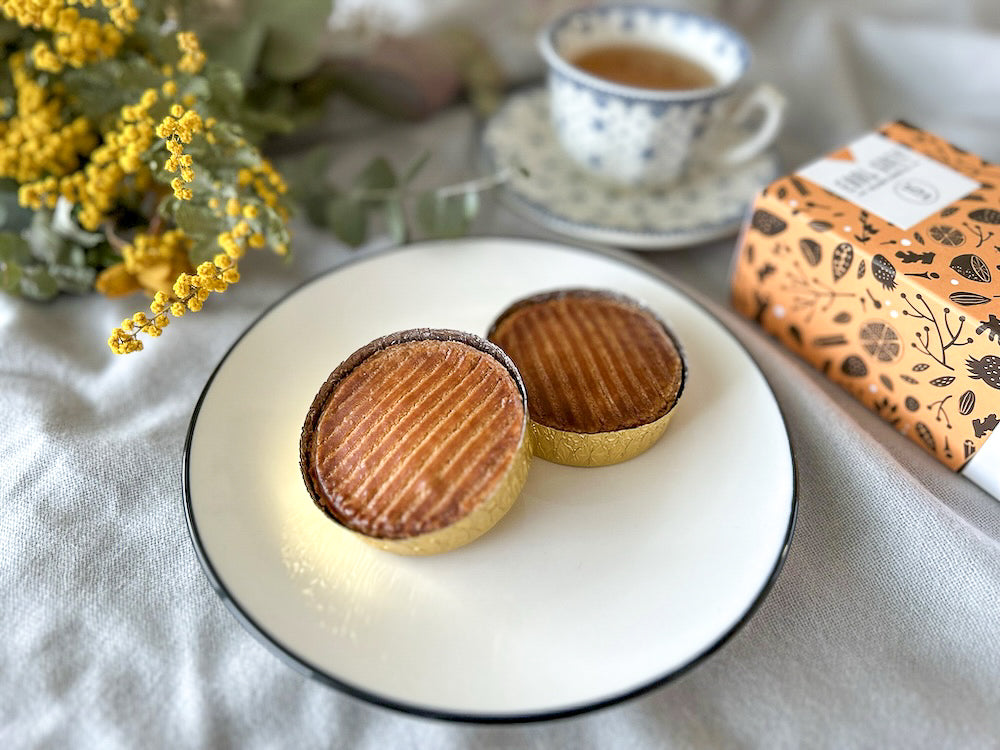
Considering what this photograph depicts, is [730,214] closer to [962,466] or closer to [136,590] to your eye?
[962,466]

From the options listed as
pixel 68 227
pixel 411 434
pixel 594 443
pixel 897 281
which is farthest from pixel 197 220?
pixel 897 281

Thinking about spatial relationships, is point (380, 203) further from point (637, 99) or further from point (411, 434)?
point (411, 434)

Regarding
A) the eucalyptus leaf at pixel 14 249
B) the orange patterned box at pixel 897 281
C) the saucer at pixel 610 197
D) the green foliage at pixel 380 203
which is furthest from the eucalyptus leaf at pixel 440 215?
the eucalyptus leaf at pixel 14 249

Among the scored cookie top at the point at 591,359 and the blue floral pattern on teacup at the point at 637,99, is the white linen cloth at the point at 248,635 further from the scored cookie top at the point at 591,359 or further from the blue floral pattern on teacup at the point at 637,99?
the blue floral pattern on teacup at the point at 637,99

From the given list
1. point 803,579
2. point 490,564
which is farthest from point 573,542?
point 803,579

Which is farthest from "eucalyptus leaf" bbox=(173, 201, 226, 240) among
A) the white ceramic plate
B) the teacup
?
the teacup

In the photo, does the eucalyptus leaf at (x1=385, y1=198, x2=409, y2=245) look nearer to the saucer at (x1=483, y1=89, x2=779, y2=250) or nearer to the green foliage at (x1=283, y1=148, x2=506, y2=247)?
the green foliage at (x1=283, y1=148, x2=506, y2=247)

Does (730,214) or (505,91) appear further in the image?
(505,91)
